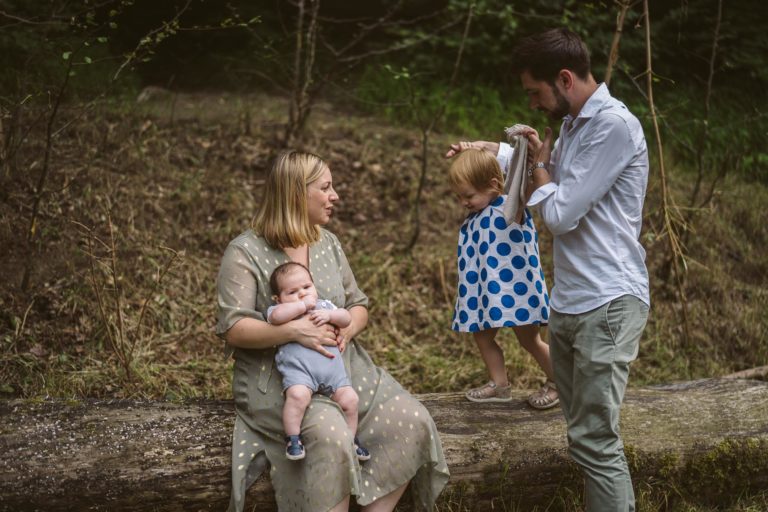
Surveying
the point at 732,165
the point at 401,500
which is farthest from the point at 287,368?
the point at 732,165

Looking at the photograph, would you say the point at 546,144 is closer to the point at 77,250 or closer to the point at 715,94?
the point at 77,250

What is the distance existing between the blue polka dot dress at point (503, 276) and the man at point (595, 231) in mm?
725

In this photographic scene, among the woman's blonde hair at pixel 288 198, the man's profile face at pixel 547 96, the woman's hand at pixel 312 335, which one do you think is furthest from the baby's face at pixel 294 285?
the man's profile face at pixel 547 96

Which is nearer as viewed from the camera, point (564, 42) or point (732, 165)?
point (564, 42)

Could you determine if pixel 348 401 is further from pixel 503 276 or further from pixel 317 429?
pixel 503 276

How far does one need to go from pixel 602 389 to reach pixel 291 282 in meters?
1.37

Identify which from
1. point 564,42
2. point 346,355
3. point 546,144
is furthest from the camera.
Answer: point 346,355

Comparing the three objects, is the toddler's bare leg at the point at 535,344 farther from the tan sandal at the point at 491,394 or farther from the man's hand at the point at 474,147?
the man's hand at the point at 474,147

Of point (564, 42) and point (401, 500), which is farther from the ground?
point (564, 42)

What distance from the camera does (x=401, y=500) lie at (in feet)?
11.3

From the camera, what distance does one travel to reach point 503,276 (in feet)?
12.5

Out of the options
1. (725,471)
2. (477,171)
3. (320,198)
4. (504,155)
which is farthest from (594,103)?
(725,471)

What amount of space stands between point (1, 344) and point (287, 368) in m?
2.40

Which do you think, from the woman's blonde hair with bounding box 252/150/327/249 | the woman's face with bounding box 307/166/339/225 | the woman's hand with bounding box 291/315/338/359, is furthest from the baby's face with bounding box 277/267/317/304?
the woman's face with bounding box 307/166/339/225
